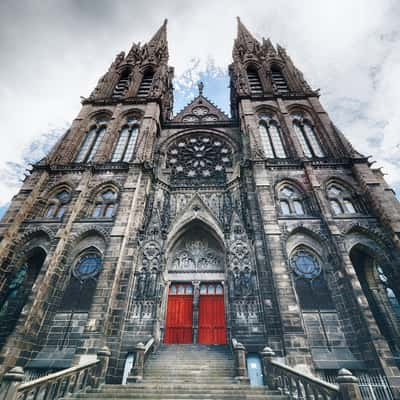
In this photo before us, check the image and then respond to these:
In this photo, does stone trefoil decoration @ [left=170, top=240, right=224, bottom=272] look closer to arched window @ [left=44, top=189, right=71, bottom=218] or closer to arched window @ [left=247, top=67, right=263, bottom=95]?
arched window @ [left=44, top=189, right=71, bottom=218]

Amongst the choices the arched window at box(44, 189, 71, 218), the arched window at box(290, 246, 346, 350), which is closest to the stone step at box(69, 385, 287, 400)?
the arched window at box(290, 246, 346, 350)

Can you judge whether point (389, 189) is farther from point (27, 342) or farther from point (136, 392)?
point (27, 342)

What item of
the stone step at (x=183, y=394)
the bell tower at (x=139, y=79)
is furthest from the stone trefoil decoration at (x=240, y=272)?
the bell tower at (x=139, y=79)

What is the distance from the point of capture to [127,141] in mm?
17734

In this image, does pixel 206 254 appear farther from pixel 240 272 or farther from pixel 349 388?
pixel 349 388

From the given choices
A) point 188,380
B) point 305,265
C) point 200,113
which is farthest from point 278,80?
Result: point 188,380

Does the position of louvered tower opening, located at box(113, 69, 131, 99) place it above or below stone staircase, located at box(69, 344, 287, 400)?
above

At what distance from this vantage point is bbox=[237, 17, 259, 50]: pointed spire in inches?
1118

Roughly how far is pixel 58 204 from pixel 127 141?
6778 millimetres

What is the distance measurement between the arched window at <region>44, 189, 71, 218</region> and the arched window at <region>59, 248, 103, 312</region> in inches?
125

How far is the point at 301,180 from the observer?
1384 centimetres

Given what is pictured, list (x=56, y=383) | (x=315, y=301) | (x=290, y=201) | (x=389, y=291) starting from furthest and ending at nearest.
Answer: (x=290, y=201) < (x=389, y=291) < (x=315, y=301) < (x=56, y=383)

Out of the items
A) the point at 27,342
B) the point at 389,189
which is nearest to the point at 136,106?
the point at 27,342

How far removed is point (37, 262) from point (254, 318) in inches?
427
